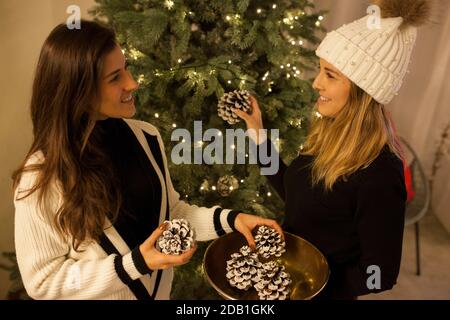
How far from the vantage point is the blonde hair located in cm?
104

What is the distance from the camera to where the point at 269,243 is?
3.67 ft

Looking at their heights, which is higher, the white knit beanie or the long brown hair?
the white knit beanie

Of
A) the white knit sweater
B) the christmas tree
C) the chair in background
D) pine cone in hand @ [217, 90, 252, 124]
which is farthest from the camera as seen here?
the chair in background

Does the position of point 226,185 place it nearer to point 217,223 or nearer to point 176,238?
point 217,223

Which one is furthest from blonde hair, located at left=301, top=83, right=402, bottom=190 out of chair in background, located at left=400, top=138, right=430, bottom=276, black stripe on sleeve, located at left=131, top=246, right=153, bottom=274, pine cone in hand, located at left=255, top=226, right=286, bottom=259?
chair in background, located at left=400, top=138, right=430, bottom=276

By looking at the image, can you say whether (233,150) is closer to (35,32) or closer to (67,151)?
(67,151)

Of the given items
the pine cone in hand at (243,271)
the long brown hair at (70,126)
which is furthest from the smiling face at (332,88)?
the long brown hair at (70,126)

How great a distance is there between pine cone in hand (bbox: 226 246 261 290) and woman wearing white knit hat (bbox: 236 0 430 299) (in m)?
0.21

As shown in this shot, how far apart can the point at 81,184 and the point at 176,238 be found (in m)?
0.27

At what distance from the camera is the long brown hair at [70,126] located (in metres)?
0.88

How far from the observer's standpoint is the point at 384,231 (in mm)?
970

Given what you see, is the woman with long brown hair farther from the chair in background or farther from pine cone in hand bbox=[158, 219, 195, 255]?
the chair in background

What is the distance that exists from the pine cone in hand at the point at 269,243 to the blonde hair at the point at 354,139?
202 millimetres

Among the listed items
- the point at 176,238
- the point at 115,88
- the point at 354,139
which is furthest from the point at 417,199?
the point at 115,88
